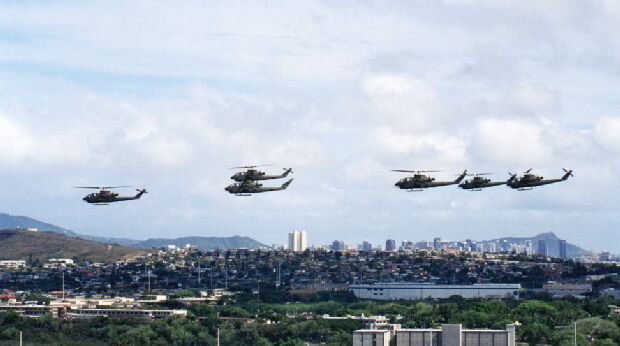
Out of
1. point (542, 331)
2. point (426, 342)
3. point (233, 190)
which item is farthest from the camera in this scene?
point (542, 331)

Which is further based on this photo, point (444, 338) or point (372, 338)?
point (444, 338)

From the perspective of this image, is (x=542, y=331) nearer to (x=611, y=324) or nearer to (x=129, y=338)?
(x=611, y=324)

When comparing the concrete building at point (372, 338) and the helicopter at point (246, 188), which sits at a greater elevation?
the helicopter at point (246, 188)

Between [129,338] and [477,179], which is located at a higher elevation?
[477,179]

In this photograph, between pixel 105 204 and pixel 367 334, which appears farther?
pixel 367 334

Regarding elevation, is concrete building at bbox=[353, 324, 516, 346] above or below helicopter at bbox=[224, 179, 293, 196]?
below

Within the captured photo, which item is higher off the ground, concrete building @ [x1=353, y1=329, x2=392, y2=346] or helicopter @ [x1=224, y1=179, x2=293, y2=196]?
helicopter @ [x1=224, y1=179, x2=293, y2=196]

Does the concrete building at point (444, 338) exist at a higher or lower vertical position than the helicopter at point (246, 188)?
lower

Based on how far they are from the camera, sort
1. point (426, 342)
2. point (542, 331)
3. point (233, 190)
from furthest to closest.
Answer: point (542, 331) < point (426, 342) < point (233, 190)

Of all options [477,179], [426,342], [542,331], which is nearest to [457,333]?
[426,342]

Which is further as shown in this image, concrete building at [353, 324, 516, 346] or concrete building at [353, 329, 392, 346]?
concrete building at [353, 324, 516, 346]

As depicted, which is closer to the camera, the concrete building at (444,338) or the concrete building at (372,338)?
the concrete building at (372,338)
